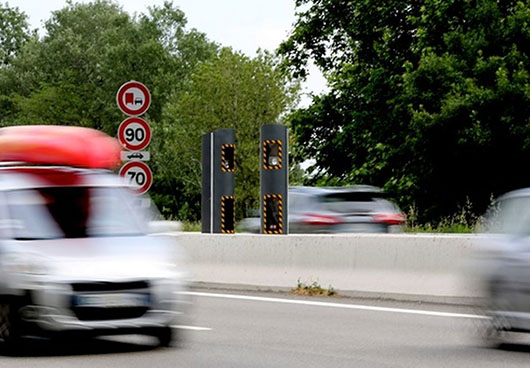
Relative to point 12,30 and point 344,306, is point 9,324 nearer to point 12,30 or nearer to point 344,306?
point 344,306

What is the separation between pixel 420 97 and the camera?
133 ft

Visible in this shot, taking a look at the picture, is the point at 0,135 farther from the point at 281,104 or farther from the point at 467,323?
the point at 281,104

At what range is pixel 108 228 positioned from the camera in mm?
12398

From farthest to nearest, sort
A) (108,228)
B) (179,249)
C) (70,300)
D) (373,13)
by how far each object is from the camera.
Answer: (373,13) → (179,249) → (108,228) → (70,300)

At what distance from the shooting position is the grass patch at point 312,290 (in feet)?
61.5

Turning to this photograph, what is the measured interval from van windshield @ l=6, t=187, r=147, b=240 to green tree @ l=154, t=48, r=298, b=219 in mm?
83688

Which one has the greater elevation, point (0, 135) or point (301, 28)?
point (301, 28)

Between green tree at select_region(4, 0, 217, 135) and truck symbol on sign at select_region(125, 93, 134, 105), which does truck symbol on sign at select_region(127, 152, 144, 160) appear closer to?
truck symbol on sign at select_region(125, 93, 134, 105)

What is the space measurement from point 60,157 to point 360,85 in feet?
110

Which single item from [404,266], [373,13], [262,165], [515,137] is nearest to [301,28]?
[373,13]

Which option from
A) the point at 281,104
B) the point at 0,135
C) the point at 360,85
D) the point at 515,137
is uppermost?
the point at 281,104

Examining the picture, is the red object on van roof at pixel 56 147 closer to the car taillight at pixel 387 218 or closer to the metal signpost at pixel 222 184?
the metal signpost at pixel 222 184

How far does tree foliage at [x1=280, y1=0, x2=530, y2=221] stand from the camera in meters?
39.3

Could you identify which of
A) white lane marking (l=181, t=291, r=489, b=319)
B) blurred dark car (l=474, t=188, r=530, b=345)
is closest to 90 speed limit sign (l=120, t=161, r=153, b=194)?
white lane marking (l=181, t=291, r=489, b=319)
